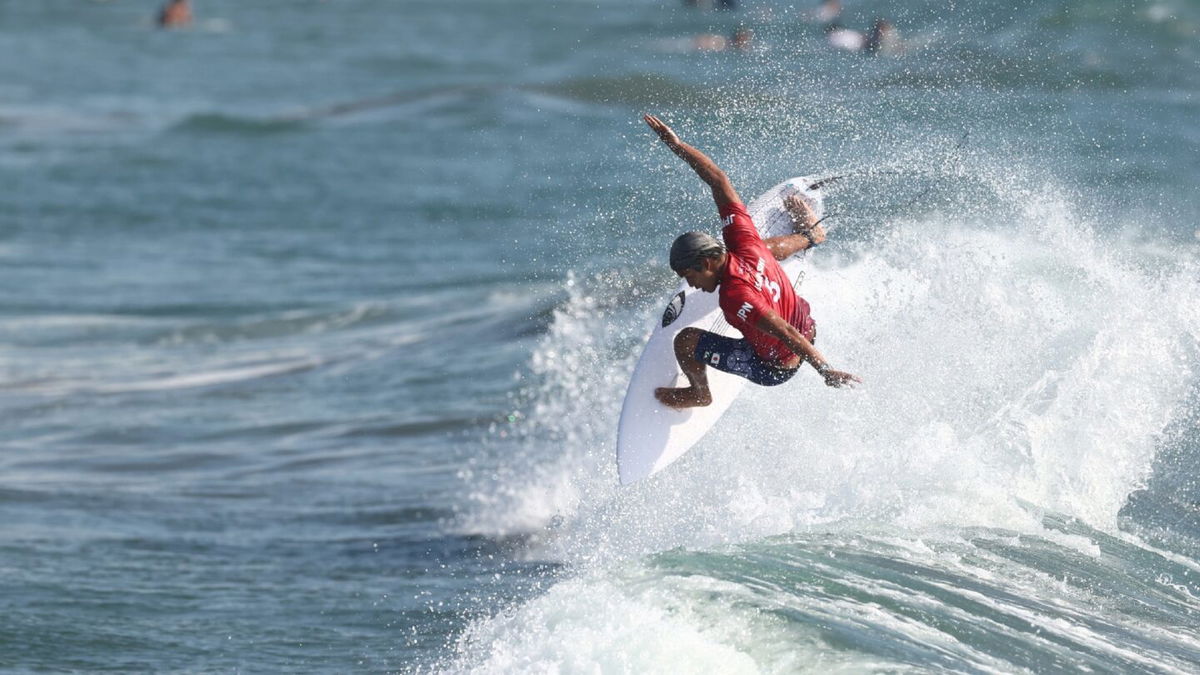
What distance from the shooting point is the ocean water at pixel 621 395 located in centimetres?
781

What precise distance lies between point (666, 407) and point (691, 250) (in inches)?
56.5

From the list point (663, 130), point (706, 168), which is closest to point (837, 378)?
point (706, 168)

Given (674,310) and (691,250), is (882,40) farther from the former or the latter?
(691,250)

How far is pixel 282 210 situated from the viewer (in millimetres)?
24719

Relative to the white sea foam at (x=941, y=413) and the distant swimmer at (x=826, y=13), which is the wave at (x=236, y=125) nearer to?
the distant swimmer at (x=826, y=13)

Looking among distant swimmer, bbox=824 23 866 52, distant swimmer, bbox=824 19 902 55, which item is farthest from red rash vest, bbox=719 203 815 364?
distant swimmer, bbox=824 23 866 52

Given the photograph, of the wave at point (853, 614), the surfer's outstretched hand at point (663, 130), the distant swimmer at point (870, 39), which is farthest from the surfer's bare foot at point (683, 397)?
the distant swimmer at point (870, 39)

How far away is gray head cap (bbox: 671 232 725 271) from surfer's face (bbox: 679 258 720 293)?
3 centimetres

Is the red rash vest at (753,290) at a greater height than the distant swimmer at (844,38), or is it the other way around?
the distant swimmer at (844,38)

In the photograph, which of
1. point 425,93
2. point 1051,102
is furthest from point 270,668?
point 425,93

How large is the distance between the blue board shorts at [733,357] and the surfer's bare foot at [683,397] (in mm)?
262

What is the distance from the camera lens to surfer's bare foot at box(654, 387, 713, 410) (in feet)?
28.8

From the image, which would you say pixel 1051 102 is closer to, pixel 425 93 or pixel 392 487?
pixel 392 487

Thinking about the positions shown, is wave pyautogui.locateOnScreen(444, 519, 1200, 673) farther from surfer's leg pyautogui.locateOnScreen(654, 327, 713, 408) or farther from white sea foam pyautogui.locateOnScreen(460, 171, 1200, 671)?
surfer's leg pyautogui.locateOnScreen(654, 327, 713, 408)
